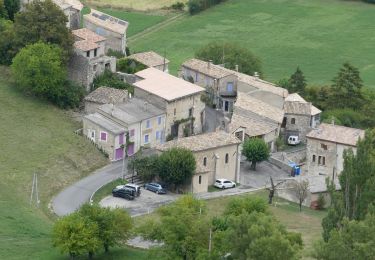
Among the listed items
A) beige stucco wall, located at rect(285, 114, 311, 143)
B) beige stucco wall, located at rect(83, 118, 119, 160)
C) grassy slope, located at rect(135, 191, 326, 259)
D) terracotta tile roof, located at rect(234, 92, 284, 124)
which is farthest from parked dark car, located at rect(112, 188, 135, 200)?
beige stucco wall, located at rect(285, 114, 311, 143)

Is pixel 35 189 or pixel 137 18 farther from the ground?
pixel 35 189

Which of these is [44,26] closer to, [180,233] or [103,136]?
[103,136]

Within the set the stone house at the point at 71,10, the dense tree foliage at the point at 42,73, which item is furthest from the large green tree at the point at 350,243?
the stone house at the point at 71,10

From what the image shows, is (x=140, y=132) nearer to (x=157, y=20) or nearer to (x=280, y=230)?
(x=280, y=230)

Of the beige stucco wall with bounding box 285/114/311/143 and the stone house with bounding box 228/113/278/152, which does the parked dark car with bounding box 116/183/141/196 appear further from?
the beige stucco wall with bounding box 285/114/311/143

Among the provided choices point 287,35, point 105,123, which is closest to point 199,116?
point 105,123

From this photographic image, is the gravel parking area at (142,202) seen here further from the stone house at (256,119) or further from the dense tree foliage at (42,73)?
the dense tree foliage at (42,73)

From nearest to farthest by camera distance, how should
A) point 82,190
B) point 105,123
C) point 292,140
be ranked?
point 82,190
point 105,123
point 292,140
